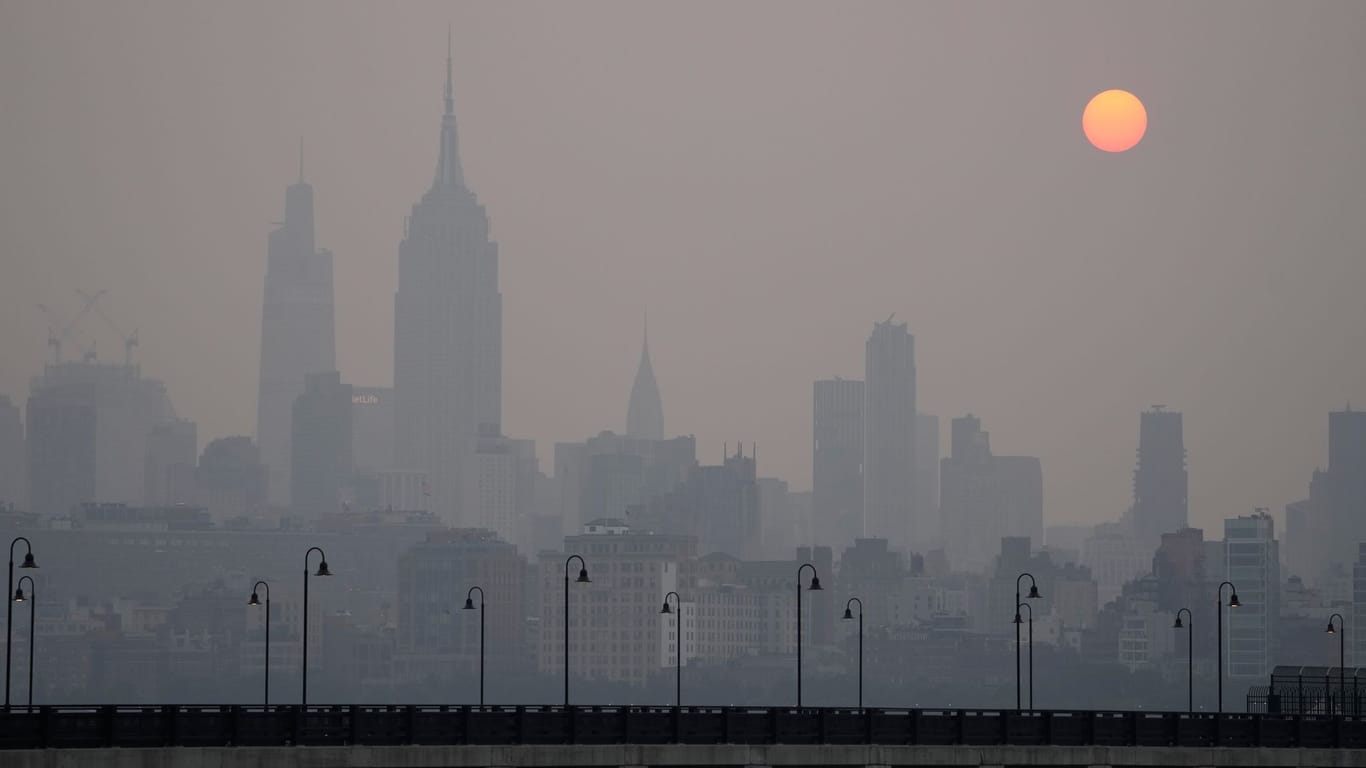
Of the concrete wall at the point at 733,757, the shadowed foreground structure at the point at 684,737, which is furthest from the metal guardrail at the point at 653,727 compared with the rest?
the concrete wall at the point at 733,757

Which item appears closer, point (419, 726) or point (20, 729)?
point (20, 729)

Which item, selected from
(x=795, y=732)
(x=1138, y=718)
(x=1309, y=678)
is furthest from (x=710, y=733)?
(x=1309, y=678)

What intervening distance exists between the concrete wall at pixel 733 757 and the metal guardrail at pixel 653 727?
26.2 inches

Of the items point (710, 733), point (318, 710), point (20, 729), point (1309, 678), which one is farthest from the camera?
point (1309, 678)

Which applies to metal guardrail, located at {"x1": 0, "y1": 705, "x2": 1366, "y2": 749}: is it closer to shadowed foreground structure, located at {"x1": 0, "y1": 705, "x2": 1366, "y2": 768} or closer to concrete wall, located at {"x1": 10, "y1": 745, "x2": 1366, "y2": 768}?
shadowed foreground structure, located at {"x1": 0, "y1": 705, "x2": 1366, "y2": 768}

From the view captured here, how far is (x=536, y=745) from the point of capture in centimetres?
8238

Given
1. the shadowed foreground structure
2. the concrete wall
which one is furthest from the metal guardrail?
the concrete wall

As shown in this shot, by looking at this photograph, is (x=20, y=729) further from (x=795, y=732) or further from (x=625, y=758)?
(x=795, y=732)

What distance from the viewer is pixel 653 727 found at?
84750 mm

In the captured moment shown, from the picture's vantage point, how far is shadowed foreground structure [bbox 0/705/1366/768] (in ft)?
251

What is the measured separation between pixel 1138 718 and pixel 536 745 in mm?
20963

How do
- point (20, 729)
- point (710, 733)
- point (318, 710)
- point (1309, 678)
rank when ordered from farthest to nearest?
point (1309, 678)
point (710, 733)
point (318, 710)
point (20, 729)

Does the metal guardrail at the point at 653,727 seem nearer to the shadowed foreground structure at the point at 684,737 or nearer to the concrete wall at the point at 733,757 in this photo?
the shadowed foreground structure at the point at 684,737

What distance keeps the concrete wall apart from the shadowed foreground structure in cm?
3
